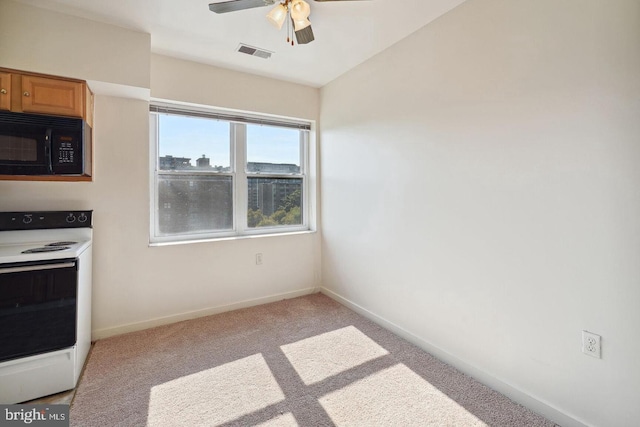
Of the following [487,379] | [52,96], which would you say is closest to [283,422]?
[487,379]

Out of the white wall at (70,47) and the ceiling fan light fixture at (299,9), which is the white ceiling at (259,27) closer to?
the white wall at (70,47)

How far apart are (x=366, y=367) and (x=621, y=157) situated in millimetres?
1965

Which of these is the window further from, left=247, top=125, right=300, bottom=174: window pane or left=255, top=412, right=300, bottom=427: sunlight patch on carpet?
left=255, top=412, right=300, bottom=427: sunlight patch on carpet

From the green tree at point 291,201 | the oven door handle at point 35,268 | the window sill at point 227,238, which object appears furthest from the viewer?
the green tree at point 291,201

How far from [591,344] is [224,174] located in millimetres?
3326

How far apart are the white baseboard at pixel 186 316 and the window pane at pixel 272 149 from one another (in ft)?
5.08

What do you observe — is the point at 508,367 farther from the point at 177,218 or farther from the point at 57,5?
the point at 57,5

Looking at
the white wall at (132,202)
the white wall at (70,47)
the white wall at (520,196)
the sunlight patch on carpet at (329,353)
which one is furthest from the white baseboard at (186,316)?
the white wall at (70,47)

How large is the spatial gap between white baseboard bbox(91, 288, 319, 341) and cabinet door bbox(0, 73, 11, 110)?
1.89 meters

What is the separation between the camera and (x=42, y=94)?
2105mm

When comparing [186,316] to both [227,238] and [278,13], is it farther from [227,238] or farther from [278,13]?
[278,13]

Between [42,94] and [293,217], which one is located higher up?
[42,94]

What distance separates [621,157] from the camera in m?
1.42

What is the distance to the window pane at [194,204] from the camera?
10.1 feet
